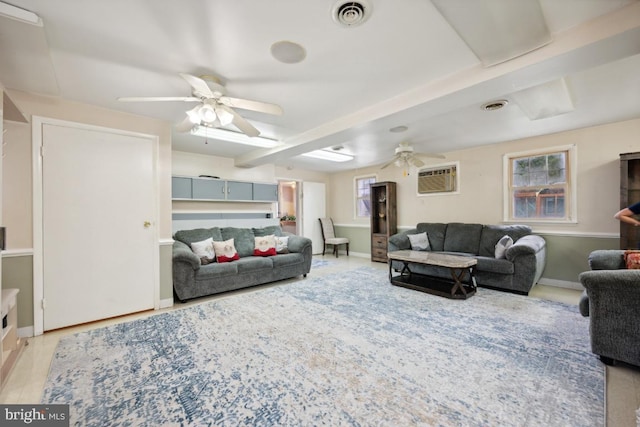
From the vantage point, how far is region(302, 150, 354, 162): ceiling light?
17.4 feet

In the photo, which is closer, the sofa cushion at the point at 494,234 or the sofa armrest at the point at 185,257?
the sofa armrest at the point at 185,257

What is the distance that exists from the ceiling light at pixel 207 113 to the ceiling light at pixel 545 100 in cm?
288

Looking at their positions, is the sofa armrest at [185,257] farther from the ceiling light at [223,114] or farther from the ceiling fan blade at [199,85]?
the ceiling fan blade at [199,85]

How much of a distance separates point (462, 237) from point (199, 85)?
459 cm

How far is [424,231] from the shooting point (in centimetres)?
532

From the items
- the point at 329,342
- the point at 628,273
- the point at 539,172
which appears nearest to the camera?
the point at 628,273

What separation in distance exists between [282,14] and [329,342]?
246cm

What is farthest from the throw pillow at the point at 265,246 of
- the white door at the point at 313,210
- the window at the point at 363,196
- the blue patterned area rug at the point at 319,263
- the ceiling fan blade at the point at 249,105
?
the window at the point at 363,196

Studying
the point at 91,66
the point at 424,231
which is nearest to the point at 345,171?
the point at 424,231

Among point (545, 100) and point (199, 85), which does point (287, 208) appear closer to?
point (199, 85)

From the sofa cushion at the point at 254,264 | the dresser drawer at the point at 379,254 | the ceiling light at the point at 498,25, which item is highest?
the ceiling light at the point at 498,25

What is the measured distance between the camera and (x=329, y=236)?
7426 millimetres

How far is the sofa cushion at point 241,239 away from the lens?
4.50 meters

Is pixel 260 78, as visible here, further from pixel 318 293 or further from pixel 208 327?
pixel 318 293
